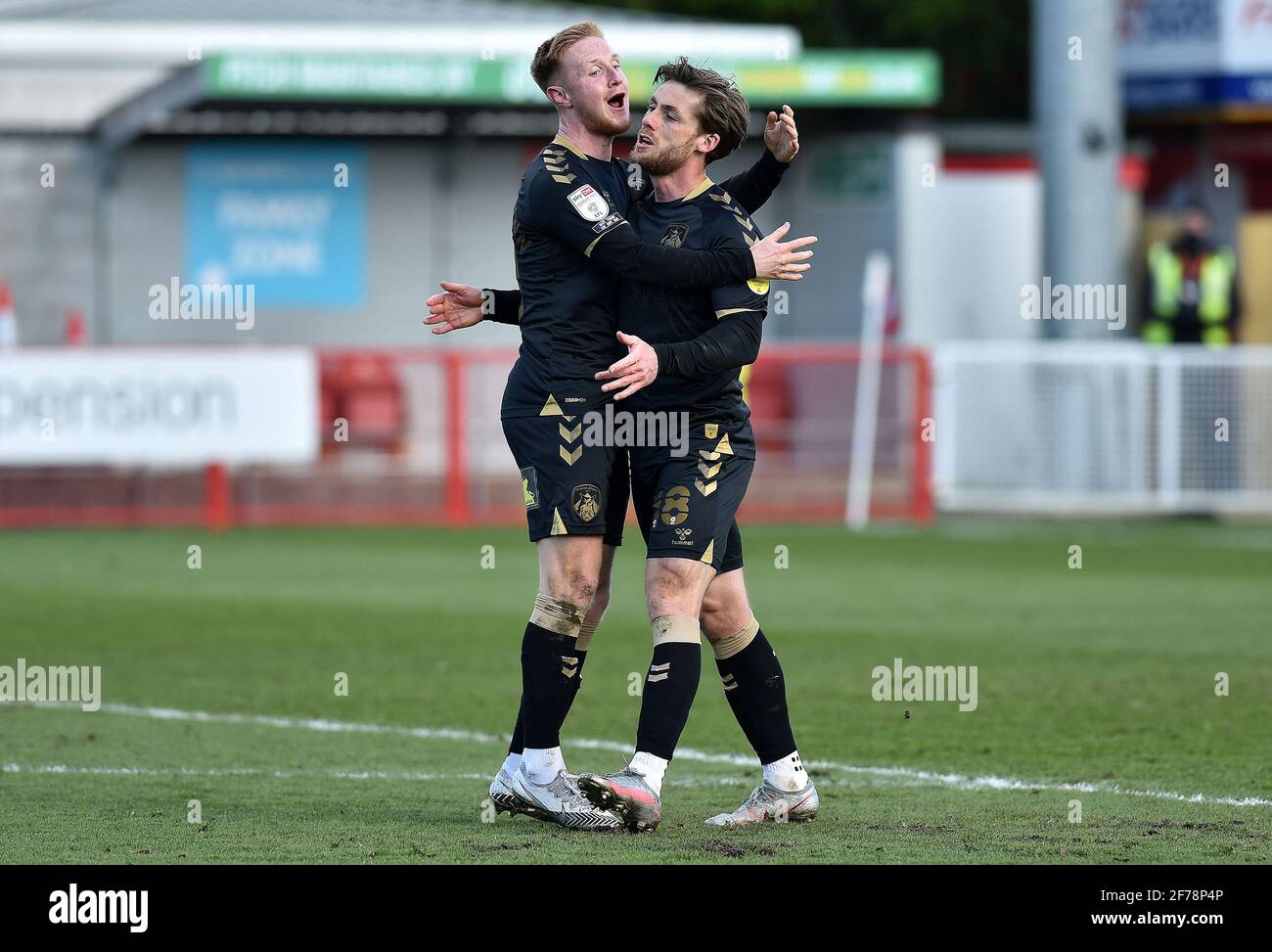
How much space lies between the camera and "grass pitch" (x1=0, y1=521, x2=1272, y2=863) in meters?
6.31

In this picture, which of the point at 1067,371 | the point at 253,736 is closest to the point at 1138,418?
the point at 1067,371

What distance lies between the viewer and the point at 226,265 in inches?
880

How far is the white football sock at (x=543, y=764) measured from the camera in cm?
653

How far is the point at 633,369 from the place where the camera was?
6.18 metres

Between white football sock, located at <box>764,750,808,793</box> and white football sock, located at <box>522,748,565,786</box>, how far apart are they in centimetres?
60

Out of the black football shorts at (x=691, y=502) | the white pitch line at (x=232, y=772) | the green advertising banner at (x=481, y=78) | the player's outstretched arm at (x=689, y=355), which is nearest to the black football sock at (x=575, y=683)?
the black football shorts at (x=691, y=502)

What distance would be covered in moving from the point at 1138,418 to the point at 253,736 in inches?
507

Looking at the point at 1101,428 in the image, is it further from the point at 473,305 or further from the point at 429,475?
the point at 473,305

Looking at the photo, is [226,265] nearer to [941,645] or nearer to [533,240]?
[941,645]

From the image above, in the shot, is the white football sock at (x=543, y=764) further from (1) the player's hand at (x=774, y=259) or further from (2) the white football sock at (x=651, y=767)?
(1) the player's hand at (x=774, y=259)

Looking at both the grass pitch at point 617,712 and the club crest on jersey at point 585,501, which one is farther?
the club crest on jersey at point 585,501

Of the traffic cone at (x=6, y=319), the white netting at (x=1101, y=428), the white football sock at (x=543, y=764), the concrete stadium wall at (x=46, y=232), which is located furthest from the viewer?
the concrete stadium wall at (x=46, y=232)

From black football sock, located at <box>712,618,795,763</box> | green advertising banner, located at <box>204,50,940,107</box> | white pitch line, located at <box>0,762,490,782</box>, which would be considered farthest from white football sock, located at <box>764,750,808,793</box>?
green advertising banner, located at <box>204,50,940,107</box>

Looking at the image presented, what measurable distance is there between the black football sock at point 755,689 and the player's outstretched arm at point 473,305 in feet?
3.83
